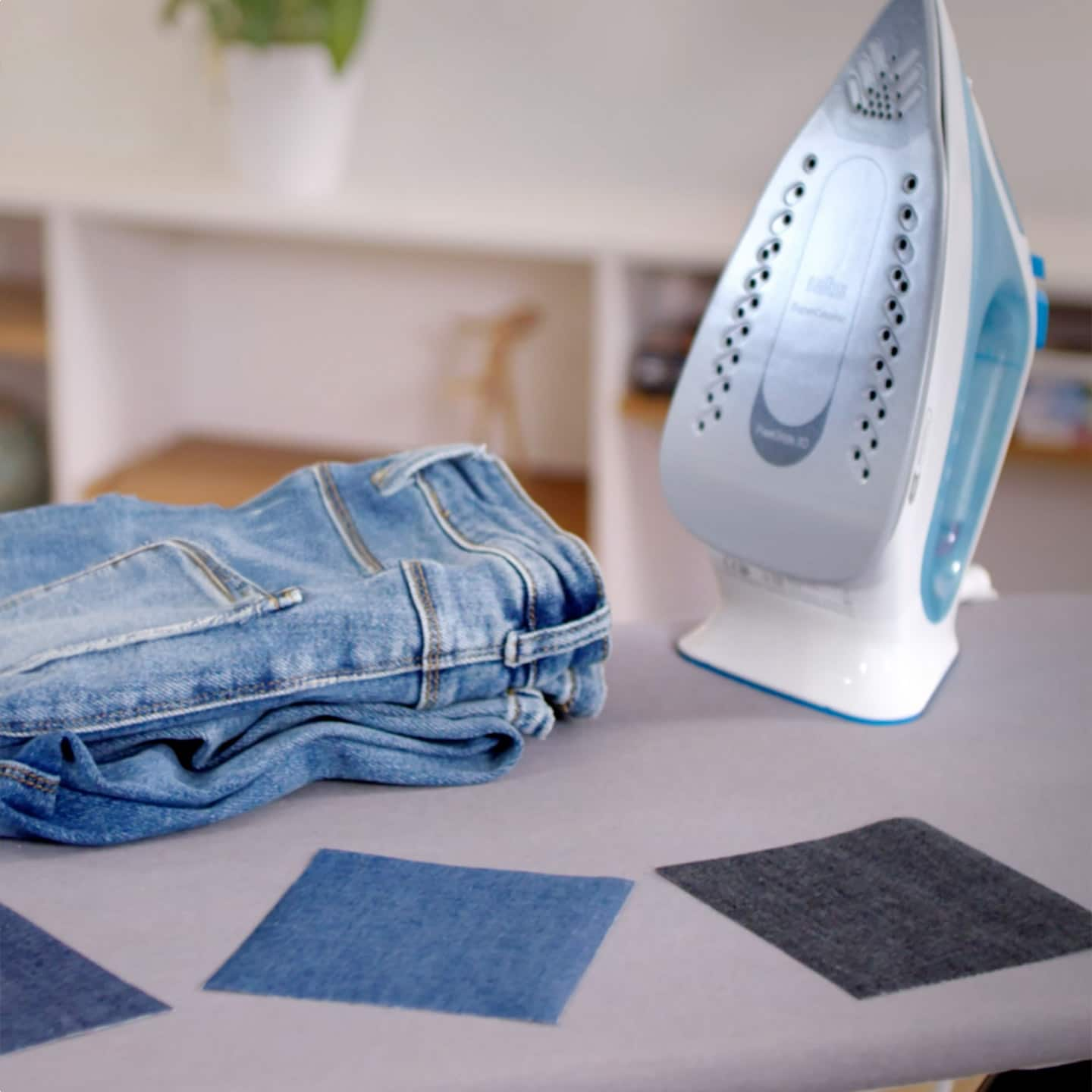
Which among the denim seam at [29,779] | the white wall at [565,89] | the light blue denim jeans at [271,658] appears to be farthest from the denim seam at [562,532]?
the white wall at [565,89]

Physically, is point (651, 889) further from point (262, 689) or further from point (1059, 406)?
point (1059, 406)

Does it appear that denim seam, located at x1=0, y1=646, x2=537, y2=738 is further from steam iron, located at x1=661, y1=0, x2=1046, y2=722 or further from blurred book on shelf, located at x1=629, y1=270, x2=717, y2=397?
blurred book on shelf, located at x1=629, y1=270, x2=717, y2=397

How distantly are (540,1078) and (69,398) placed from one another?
6.59ft

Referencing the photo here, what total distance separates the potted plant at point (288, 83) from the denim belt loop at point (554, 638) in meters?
1.56

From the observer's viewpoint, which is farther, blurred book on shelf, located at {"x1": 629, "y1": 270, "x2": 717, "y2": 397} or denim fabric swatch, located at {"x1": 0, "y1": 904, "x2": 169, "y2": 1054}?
blurred book on shelf, located at {"x1": 629, "y1": 270, "x2": 717, "y2": 397}

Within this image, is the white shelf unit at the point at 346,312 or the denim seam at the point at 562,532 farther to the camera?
the white shelf unit at the point at 346,312

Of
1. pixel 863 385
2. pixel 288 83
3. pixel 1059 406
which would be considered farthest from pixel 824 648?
pixel 288 83

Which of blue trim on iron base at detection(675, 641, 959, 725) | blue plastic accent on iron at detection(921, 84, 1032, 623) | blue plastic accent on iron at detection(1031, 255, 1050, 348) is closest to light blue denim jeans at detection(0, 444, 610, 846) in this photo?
blue trim on iron base at detection(675, 641, 959, 725)

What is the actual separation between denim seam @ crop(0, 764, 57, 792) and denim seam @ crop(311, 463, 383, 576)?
21cm

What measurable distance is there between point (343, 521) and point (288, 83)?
1.51 metres

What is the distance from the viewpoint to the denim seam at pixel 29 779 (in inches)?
25.6

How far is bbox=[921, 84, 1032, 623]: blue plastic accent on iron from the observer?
32.5 inches

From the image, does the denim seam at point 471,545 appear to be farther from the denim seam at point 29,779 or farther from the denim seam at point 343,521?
the denim seam at point 29,779

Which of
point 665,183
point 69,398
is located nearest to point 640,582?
point 665,183
